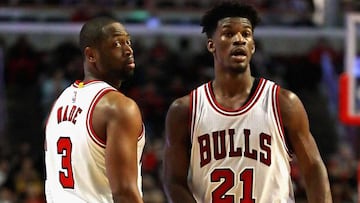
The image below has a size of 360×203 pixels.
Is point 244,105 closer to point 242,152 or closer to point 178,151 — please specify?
point 242,152

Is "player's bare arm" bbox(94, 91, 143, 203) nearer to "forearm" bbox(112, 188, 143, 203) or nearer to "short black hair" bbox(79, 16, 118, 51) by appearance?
"forearm" bbox(112, 188, 143, 203)

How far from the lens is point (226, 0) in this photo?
5402mm

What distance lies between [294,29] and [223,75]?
13.6m

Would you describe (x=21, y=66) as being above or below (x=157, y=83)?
above

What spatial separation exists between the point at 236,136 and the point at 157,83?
34.1 ft

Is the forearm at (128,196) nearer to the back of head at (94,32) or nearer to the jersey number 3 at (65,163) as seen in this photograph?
the jersey number 3 at (65,163)

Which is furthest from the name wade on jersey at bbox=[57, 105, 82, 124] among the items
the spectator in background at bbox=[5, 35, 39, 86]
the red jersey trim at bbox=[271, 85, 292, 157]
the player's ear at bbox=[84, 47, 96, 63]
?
the spectator in background at bbox=[5, 35, 39, 86]

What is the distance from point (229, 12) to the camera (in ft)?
17.4

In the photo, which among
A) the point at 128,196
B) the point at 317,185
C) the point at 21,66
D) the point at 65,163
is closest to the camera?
the point at 128,196

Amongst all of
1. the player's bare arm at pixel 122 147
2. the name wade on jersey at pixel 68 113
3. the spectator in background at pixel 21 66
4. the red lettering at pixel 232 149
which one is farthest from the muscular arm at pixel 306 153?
the spectator in background at pixel 21 66

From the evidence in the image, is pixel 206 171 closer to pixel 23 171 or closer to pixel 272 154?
pixel 272 154

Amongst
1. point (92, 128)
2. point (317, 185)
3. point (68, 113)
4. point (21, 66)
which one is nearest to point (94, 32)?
point (68, 113)

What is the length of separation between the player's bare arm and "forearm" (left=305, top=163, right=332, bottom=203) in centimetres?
113

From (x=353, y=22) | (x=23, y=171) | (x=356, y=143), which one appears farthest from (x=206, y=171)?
(x=356, y=143)
